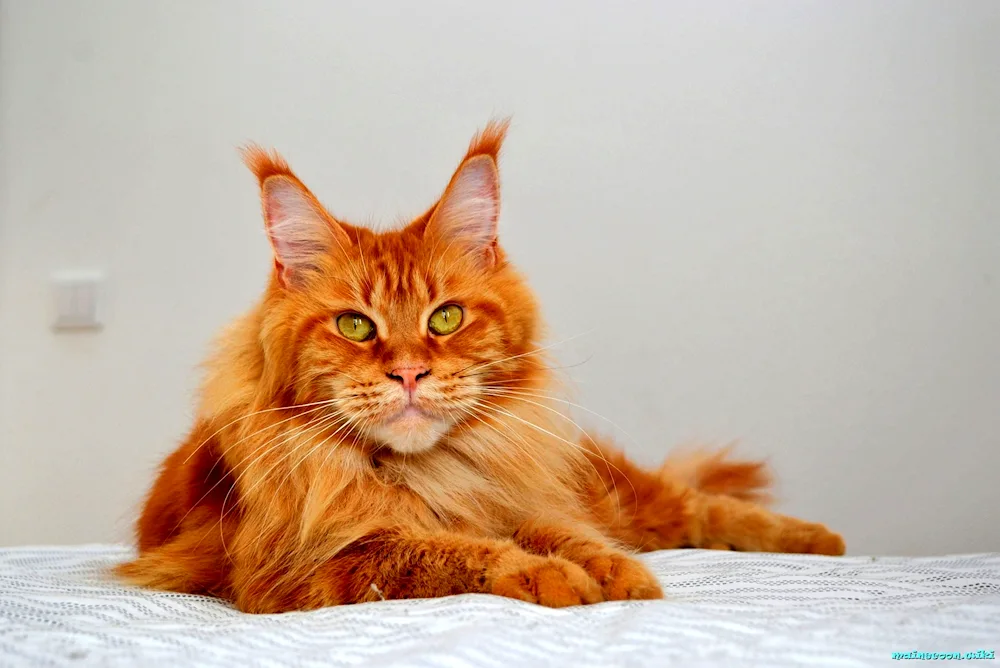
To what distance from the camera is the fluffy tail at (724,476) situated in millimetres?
2113

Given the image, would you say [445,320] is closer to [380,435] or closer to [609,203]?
[380,435]

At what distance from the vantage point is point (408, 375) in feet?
4.41

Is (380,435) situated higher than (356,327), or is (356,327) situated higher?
(356,327)

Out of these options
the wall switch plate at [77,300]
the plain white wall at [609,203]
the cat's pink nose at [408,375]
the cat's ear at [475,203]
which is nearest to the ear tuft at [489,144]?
the cat's ear at [475,203]

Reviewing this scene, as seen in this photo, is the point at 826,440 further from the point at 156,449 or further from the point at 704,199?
the point at 156,449

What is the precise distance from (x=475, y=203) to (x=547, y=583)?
0.74 meters

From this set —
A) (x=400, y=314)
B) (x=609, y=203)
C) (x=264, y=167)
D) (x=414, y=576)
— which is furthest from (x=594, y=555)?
(x=609, y=203)

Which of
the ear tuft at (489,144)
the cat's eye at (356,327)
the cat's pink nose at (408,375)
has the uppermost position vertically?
the ear tuft at (489,144)

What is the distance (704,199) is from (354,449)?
1.61 meters

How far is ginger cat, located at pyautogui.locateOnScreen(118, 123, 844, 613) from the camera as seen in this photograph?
132 centimetres

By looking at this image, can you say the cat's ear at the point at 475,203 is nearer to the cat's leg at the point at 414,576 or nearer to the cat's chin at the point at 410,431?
the cat's chin at the point at 410,431

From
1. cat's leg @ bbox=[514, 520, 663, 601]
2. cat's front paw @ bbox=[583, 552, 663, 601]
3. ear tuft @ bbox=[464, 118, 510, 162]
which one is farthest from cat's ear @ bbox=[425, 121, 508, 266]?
cat's front paw @ bbox=[583, 552, 663, 601]

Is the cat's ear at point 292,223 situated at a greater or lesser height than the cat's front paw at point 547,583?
greater

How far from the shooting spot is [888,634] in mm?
934
